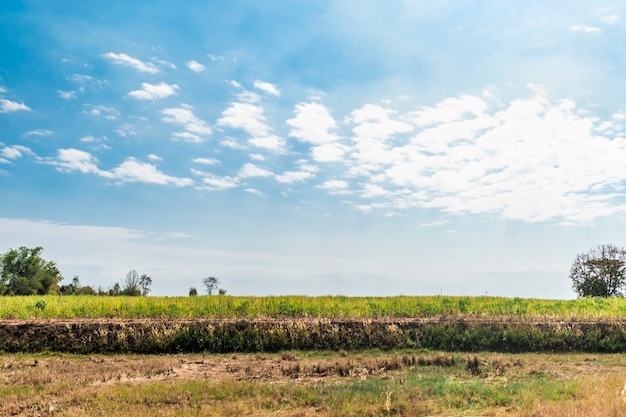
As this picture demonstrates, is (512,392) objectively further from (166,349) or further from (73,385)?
(166,349)

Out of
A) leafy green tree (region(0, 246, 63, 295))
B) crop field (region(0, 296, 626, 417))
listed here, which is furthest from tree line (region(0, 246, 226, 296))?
crop field (region(0, 296, 626, 417))

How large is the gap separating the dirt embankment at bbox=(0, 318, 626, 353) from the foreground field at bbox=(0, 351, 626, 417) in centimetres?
155

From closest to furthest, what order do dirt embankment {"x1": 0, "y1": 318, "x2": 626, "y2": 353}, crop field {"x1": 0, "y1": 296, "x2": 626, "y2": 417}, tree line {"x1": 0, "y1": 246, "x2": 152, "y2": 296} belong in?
1. crop field {"x1": 0, "y1": 296, "x2": 626, "y2": 417}
2. dirt embankment {"x1": 0, "y1": 318, "x2": 626, "y2": 353}
3. tree line {"x1": 0, "y1": 246, "x2": 152, "y2": 296}

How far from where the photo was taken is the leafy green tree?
43359mm

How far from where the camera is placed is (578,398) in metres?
9.48

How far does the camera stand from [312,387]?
1093 centimetres

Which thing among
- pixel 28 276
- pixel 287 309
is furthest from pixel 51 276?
pixel 287 309

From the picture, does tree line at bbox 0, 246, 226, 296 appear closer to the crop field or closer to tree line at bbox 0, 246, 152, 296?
tree line at bbox 0, 246, 152, 296

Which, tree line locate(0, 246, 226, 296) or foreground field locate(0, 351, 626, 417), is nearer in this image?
foreground field locate(0, 351, 626, 417)

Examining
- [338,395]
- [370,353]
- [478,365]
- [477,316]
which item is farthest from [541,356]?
[338,395]

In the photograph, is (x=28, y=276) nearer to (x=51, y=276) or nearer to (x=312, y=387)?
(x=51, y=276)

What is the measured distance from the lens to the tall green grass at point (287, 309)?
1972cm

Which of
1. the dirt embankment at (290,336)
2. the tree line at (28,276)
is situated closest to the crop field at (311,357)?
the dirt embankment at (290,336)

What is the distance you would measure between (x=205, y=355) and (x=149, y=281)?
3765 cm
